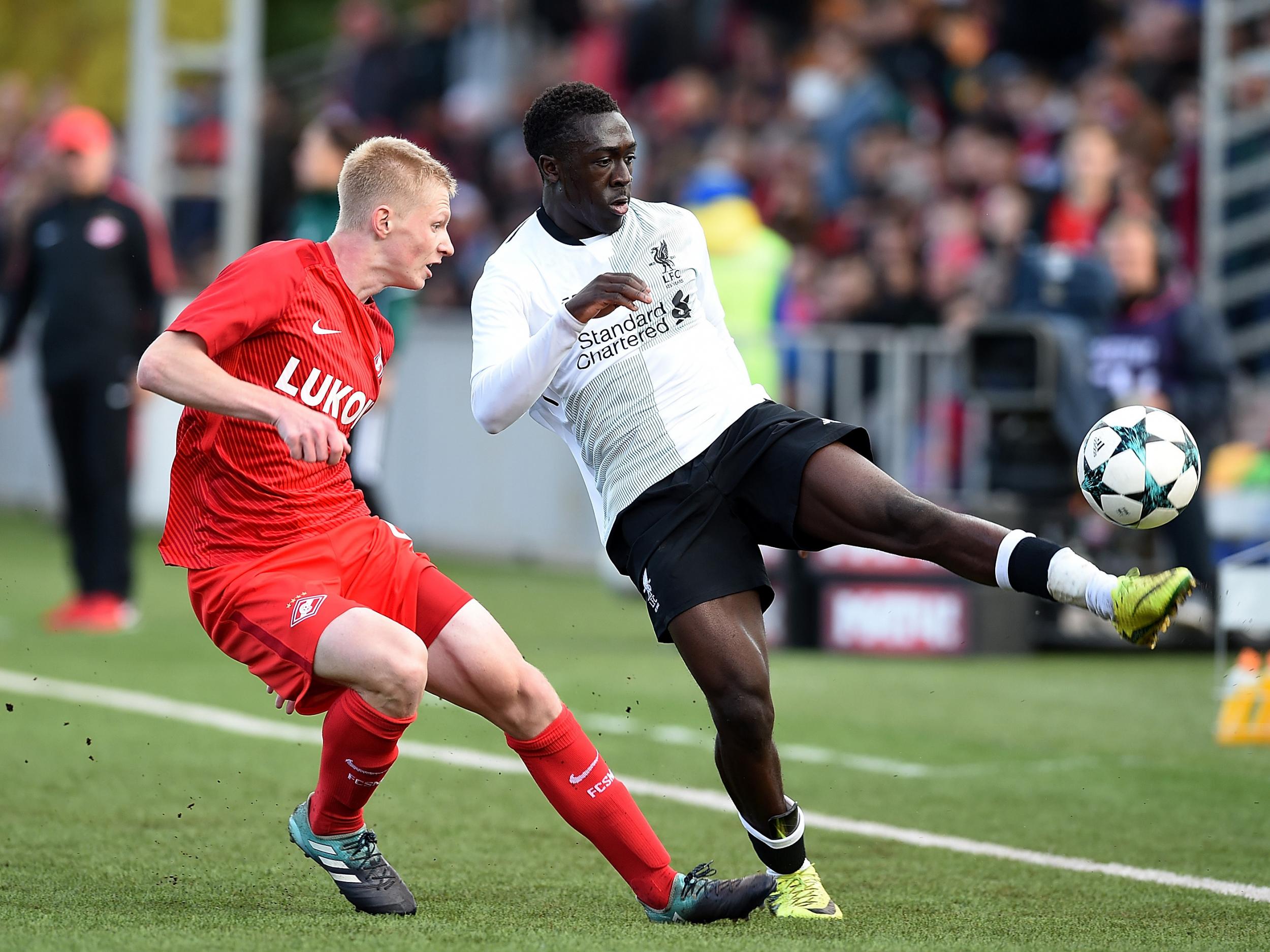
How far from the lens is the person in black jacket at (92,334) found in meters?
10.9

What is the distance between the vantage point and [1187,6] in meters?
14.0

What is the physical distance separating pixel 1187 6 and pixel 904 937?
1085 cm

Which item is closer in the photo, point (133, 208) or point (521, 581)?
point (133, 208)

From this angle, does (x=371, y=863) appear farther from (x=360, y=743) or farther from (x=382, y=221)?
(x=382, y=221)

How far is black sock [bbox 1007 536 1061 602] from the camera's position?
187 inches

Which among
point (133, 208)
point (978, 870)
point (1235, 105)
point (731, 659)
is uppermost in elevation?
point (1235, 105)

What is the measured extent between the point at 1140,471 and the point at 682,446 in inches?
47.8

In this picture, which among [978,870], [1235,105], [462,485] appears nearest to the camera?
[978,870]

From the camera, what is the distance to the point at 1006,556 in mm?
4812

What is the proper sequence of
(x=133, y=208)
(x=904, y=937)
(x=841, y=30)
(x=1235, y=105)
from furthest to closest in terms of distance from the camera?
(x=841, y=30)
(x=1235, y=105)
(x=133, y=208)
(x=904, y=937)

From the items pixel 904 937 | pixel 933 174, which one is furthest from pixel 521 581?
pixel 904 937

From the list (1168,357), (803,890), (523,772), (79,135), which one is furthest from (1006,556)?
(79,135)

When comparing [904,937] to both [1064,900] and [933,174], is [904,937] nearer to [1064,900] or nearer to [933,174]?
[1064,900]

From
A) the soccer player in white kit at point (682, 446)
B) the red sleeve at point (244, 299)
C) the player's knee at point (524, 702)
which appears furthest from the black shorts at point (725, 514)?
the red sleeve at point (244, 299)
